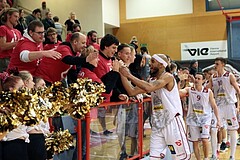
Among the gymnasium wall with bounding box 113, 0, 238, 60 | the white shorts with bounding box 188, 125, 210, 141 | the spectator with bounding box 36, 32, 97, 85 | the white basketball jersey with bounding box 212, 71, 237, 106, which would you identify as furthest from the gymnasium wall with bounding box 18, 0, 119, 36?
the spectator with bounding box 36, 32, 97, 85

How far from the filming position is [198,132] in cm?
638

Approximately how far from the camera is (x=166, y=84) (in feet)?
14.7

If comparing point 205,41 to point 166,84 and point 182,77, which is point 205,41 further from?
point 166,84

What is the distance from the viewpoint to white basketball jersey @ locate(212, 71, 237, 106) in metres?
7.54

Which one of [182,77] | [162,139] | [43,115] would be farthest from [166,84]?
[182,77]

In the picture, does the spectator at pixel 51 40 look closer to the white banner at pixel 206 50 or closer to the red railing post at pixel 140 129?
the red railing post at pixel 140 129

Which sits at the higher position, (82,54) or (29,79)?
(82,54)

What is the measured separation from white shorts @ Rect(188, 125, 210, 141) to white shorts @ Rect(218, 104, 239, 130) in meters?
1.24

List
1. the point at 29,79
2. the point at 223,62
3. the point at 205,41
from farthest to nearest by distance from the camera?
the point at 205,41 → the point at 223,62 → the point at 29,79

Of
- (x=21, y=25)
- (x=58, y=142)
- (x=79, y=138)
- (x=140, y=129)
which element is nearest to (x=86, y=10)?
(x=21, y=25)

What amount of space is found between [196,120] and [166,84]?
2.18 m

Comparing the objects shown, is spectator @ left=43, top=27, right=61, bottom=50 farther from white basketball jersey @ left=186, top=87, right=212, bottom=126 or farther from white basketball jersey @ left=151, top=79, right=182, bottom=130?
white basketball jersey @ left=186, top=87, right=212, bottom=126

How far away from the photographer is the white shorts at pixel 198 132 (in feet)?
20.5

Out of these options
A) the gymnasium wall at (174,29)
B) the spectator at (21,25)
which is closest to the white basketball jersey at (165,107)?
the spectator at (21,25)
